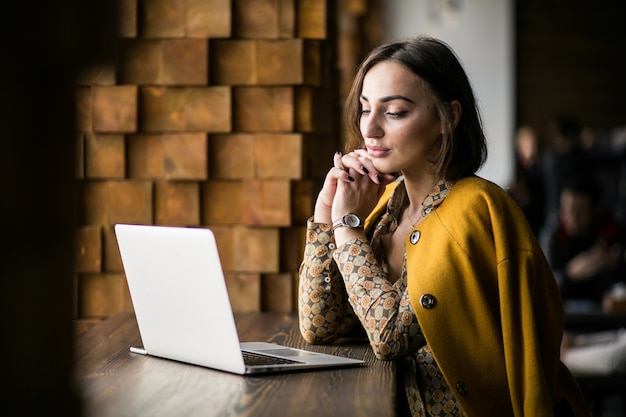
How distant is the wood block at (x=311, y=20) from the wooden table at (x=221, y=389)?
48.8 inches

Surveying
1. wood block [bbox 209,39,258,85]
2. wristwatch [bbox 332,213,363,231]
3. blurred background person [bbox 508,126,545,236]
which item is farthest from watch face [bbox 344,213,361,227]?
blurred background person [bbox 508,126,545,236]

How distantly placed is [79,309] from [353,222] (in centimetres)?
130

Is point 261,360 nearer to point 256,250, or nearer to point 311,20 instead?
point 256,250

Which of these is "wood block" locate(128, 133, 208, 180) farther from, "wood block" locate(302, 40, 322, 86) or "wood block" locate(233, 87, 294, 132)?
"wood block" locate(302, 40, 322, 86)

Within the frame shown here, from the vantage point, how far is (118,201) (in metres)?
3.10

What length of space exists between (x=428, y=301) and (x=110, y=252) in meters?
1.48

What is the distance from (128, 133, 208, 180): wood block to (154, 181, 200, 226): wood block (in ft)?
0.09

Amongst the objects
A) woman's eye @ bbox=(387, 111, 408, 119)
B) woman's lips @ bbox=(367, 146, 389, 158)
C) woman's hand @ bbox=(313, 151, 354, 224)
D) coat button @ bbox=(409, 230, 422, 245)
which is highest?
woman's eye @ bbox=(387, 111, 408, 119)

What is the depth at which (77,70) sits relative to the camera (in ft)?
2.90

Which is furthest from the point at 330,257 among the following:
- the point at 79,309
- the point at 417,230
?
the point at 79,309

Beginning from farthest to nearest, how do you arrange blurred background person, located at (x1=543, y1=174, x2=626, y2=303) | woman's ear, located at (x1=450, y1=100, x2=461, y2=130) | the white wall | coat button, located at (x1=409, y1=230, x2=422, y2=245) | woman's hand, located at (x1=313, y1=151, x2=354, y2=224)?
the white wall < blurred background person, located at (x1=543, y1=174, x2=626, y2=303) < woman's hand, located at (x1=313, y1=151, x2=354, y2=224) < woman's ear, located at (x1=450, y1=100, x2=461, y2=130) < coat button, located at (x1=409, y1=230, x2=422, y2=245)

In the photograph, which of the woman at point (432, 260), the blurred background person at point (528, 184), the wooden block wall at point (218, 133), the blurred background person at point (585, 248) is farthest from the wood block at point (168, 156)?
the blurred background person at point (528, 184)

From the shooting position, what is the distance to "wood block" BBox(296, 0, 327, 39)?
308 centimetres

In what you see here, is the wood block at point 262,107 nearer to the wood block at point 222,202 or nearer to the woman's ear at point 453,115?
the wood block at point 222,202
